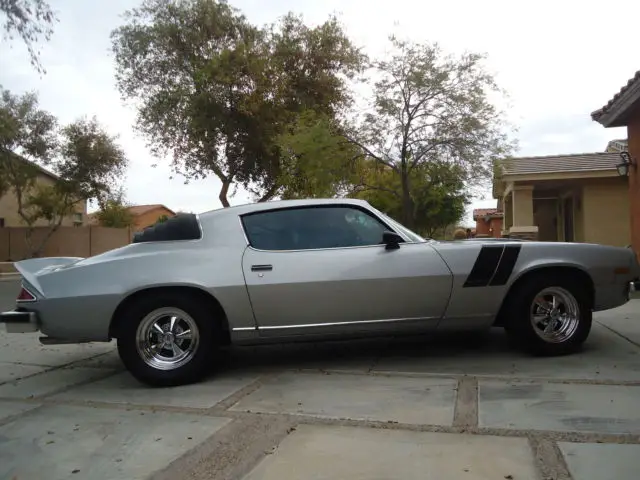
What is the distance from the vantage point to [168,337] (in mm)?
4652

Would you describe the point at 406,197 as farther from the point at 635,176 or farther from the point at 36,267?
the point at 36,267

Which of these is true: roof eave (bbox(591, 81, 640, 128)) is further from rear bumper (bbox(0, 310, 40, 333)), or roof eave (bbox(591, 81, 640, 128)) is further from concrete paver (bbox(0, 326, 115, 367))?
rear bumper (bbox(0, 310, 40, 333))

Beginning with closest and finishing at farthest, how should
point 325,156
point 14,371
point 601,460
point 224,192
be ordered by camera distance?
point 601,460
point 14,371
point 325,156
point 224,192

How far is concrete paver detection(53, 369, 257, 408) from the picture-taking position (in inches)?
166

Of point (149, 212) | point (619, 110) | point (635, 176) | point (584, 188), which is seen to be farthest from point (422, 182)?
point (149, 212)

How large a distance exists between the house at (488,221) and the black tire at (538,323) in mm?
26996

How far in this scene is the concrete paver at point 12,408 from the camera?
160 inches

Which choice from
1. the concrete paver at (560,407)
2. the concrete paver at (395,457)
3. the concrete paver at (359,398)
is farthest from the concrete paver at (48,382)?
the concrete paver at (560,407)

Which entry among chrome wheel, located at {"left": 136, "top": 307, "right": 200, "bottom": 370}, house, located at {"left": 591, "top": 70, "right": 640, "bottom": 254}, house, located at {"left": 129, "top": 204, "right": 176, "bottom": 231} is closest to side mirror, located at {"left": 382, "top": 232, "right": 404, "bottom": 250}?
chrome wheel, located at {"left": 136, "top": 307, "right": 200, "bottom": 370}

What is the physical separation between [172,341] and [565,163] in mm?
15092

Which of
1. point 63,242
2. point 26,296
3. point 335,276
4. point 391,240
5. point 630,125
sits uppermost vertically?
point 630,125

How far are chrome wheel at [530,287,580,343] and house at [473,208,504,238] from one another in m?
27.0

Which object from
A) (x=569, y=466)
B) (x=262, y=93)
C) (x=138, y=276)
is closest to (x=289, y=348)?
(x=138, y=276)

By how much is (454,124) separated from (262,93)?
25.3 ft
